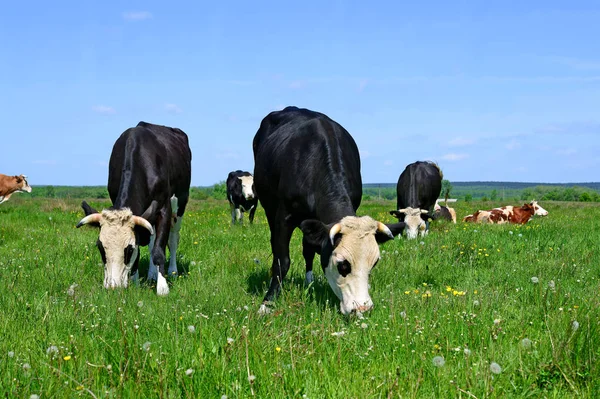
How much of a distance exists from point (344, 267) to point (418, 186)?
40.0ft

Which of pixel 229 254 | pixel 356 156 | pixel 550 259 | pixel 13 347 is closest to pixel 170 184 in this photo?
pixel 229 254

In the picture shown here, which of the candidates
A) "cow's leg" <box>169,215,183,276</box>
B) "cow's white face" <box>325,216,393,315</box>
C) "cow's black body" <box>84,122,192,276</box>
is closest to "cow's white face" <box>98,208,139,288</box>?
"cow's black body" <box>84,122,192,276</box>

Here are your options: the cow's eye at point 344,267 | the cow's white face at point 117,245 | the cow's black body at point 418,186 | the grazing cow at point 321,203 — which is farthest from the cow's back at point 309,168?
the cow's black body at point 418,186

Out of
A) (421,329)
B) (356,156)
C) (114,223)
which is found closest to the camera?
(421,329)

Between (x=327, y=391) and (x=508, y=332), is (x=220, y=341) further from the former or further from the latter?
(x=508, y=332)

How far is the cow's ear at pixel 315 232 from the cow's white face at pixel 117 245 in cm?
259

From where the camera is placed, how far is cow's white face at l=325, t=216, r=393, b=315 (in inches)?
→ 228

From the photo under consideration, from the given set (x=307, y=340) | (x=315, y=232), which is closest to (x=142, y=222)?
(x=315, y=232)

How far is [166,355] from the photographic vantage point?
3980mm

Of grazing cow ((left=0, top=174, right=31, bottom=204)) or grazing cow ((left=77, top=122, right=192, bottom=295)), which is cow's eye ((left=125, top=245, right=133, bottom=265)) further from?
grazing cow ((left=0, top=174, right=31, bottom=204))

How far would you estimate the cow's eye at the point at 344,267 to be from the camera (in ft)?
19.3

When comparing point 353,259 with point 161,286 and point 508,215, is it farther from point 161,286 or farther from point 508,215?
point 508,215

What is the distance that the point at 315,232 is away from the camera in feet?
20.5

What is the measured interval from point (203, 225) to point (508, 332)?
39.3 feet
